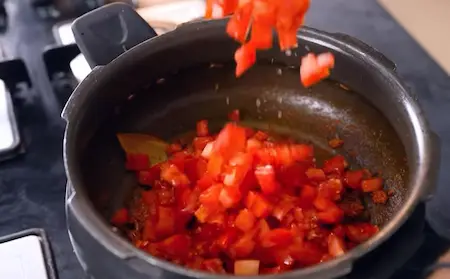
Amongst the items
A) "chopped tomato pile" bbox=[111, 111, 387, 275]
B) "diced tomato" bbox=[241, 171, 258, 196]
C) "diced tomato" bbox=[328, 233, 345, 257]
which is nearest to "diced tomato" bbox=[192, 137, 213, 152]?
"chopped tomato pile" bbox=[111, 111, 387, 275]

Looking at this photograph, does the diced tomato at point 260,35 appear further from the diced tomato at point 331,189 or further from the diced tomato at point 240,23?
the diced tomato at point 331,189

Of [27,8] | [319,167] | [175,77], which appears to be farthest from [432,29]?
[27,8]

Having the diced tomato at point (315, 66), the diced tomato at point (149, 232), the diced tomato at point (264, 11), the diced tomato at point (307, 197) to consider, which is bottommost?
the diced tomato at point (149, 232)

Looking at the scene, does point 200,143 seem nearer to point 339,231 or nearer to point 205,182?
point 205,182

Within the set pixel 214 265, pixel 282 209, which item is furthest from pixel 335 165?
pixel 214 265

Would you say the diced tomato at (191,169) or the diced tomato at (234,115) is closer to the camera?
the diced tomato at (191,169)

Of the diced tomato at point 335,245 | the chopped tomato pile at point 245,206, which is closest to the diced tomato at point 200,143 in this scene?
the chopped tomato pile at point 245,206
